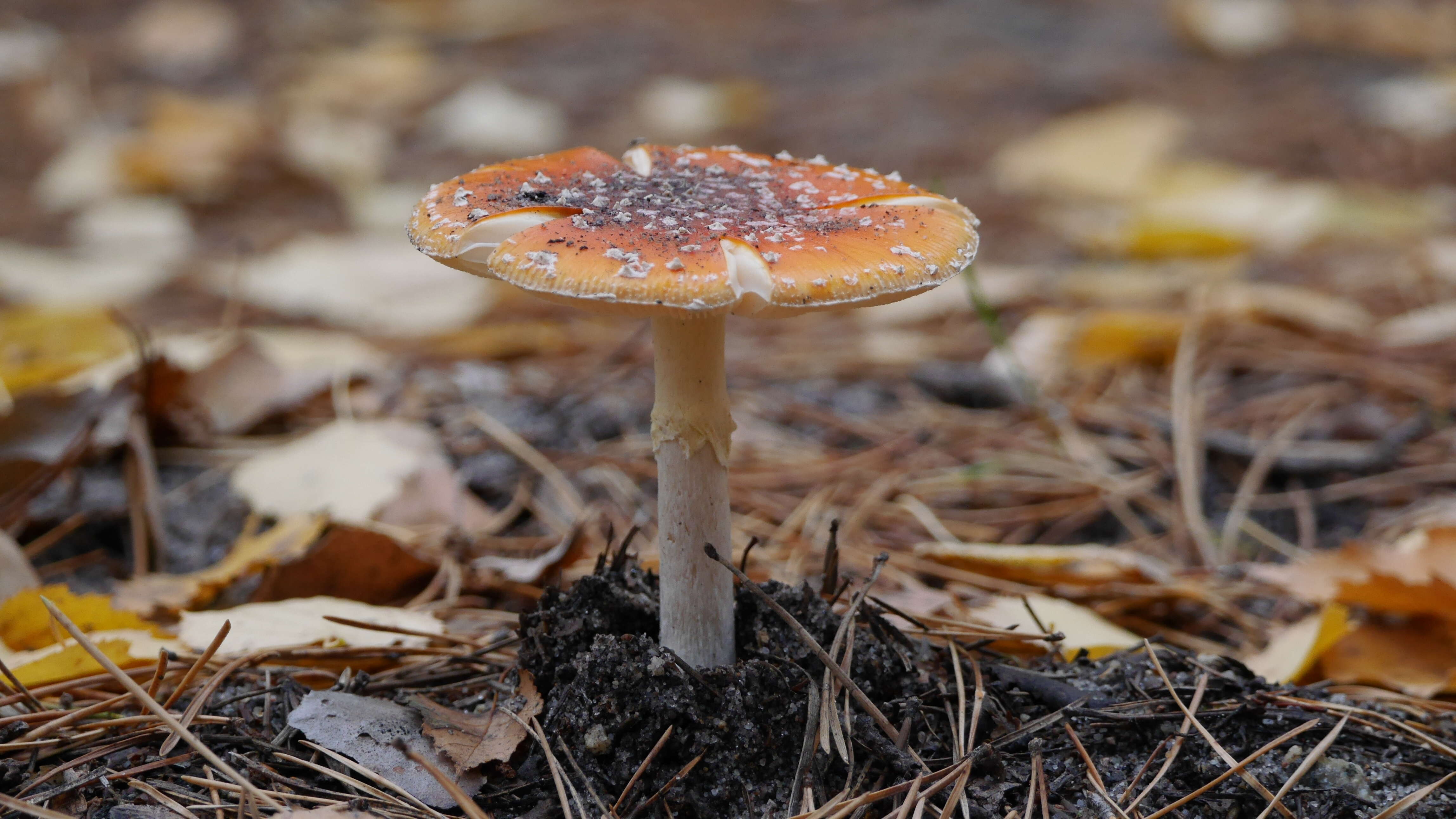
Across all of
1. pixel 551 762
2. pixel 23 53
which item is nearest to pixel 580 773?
pixel 551 762

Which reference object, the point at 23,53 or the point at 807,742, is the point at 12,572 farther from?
the point at 23,53

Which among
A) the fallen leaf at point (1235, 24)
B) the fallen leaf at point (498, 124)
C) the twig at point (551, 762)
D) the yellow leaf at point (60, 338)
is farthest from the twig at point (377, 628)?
the fallen leaf at point (1235, 24)

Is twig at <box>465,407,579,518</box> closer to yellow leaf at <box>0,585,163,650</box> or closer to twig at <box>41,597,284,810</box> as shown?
yellow leaf at <box>0,585,163,650</box>

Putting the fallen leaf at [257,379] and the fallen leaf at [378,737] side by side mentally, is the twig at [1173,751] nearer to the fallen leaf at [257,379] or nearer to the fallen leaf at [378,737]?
the fallen leaf at [378,737]

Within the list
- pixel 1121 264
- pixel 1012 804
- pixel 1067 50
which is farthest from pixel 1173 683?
pixel 1067 50

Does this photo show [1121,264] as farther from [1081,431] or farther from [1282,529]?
[1282,529]
